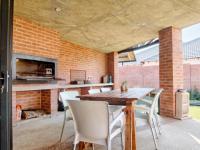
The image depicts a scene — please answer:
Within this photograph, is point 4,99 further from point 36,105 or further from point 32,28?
point 36,105

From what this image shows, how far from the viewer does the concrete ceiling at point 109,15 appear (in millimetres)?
3420

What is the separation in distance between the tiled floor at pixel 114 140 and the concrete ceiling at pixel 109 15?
2.39 metres

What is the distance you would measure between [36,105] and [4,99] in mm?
3654

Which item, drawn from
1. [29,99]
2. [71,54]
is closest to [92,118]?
[29,99]

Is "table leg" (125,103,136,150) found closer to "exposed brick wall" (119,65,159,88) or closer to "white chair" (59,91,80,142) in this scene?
"white chair" (59,91,80,142)

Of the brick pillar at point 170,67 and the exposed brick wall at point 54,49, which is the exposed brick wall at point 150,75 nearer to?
the exposed brick wall at point 54,49

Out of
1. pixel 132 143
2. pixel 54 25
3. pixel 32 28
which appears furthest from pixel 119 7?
pixel 132 143

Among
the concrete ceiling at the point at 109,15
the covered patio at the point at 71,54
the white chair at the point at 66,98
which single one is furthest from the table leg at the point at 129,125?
the concrete ceiling at the point at 109,15

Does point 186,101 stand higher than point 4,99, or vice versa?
point 4,99

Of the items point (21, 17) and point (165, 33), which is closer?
point (21, 17)

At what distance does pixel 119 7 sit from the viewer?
11.7 feet

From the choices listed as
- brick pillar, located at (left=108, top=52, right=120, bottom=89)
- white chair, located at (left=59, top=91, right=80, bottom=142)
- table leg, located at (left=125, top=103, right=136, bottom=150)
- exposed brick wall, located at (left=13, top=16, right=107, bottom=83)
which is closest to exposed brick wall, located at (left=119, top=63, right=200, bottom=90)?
brick pillar, located at (left=108, top=52, right=120, bottom=89)

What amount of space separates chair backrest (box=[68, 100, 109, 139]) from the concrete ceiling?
2188mm

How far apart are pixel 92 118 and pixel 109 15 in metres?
2.74
